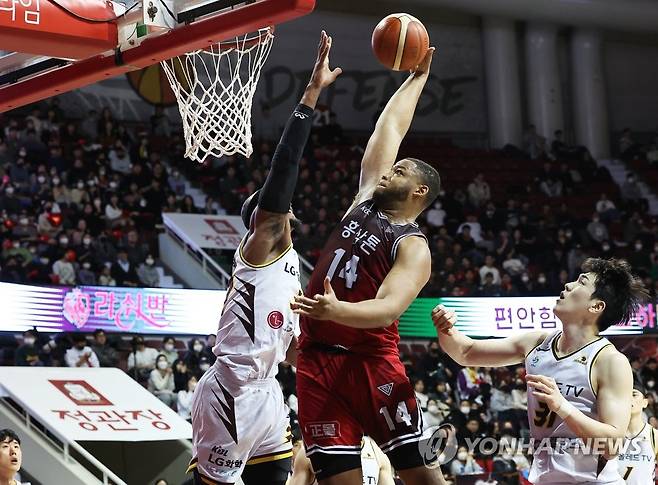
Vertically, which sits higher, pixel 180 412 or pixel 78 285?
pixel 78 285

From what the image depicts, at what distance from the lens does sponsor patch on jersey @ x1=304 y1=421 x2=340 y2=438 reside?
425cm

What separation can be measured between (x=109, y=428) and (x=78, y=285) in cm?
295

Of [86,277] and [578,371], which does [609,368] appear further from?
[86,277]

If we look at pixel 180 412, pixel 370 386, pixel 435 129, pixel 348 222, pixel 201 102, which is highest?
pixel 435 129

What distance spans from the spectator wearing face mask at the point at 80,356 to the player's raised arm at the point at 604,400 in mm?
8860

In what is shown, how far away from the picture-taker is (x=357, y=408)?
14.1 feet

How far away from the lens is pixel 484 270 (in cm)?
1714

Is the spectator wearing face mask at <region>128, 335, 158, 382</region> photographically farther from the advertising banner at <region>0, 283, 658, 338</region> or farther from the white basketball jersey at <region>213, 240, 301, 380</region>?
the white basketball jersey at <region>213, 240, 301, 380</region>

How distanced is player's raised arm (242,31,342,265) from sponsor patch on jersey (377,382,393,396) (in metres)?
0.95

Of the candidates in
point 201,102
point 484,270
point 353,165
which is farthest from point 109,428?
point 353,165

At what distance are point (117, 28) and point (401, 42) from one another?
2.10 m

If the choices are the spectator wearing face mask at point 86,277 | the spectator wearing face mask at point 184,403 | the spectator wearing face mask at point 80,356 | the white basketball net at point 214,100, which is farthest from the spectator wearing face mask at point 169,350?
the white basketball net at point 214,100

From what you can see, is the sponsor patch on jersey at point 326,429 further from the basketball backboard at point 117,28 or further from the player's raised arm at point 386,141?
the basketball backboard at point 117,28

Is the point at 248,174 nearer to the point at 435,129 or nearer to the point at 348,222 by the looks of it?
the point at 435,129
